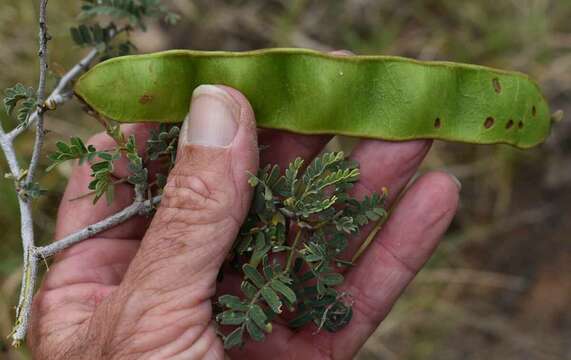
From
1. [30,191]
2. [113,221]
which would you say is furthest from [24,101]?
[113,221]

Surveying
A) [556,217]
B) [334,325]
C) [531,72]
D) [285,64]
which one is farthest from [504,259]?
[285,64]

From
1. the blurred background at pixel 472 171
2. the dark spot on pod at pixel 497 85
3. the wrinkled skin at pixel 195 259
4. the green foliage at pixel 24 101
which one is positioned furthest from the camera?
the blurred background at pixel 472 171

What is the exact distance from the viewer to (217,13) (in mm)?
4660

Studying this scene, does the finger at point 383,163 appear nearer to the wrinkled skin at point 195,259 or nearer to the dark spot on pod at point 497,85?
the wrinkled skin at point 195,259

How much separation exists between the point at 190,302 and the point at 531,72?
3.05 m

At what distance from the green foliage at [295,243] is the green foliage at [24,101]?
0.87 meters

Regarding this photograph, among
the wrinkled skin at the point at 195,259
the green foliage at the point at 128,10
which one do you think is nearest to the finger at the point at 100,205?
the wrinkled skin at the point at 195,259

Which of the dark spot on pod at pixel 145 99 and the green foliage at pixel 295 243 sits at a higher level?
the dark spot on pod at pixel 145 99

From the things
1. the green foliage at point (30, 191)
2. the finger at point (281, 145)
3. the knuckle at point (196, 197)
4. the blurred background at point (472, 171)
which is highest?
the knuckle at point (196, 197)

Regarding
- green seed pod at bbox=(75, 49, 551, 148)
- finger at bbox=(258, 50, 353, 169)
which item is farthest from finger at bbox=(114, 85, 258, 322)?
finger at bbox=(258, 50, 353, 169)

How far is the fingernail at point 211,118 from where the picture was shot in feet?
7.57

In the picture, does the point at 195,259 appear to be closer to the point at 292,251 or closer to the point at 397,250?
the point at 292,251

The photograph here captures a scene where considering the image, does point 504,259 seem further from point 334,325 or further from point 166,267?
point 166,267

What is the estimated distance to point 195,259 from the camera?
7.20 feet
